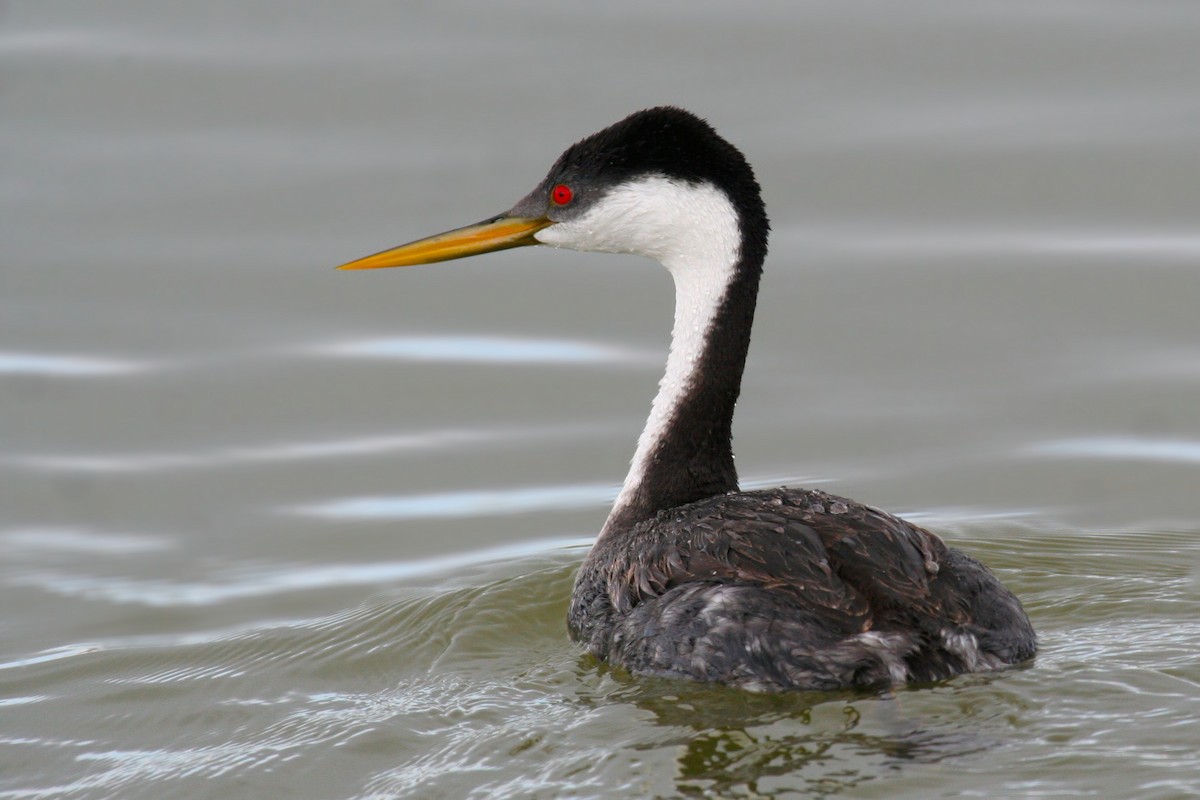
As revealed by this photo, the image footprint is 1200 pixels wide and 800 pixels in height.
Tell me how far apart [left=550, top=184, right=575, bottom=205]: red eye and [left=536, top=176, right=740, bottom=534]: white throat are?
0.09 m

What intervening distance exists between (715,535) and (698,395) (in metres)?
1.10

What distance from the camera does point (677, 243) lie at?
8.00 metres

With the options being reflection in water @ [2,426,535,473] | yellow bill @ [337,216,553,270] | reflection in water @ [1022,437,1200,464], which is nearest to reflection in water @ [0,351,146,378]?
reflection in water @ [2,426,535,473]

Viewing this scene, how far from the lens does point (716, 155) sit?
780cm

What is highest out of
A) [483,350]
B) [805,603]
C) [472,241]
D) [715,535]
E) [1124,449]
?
[472,241]

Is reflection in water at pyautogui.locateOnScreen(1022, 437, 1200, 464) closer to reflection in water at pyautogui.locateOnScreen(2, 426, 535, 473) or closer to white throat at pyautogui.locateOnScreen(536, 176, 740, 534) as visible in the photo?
reflection in water at pyautogui.locateOnScreen(2, 426, 535, 473)

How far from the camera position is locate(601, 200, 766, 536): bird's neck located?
798 centimetres

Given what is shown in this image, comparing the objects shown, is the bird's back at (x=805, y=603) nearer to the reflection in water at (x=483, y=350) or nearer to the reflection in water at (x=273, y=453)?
the reflection in water at (x=273, y=453)

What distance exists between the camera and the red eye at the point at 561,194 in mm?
8188

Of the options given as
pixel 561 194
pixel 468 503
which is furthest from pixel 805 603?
pixel 468 503

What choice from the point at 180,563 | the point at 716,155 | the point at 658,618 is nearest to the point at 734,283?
the point at 716,155

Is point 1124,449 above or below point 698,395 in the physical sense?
below

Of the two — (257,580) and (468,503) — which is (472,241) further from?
(257,580)

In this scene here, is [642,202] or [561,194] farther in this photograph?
[561,194]
